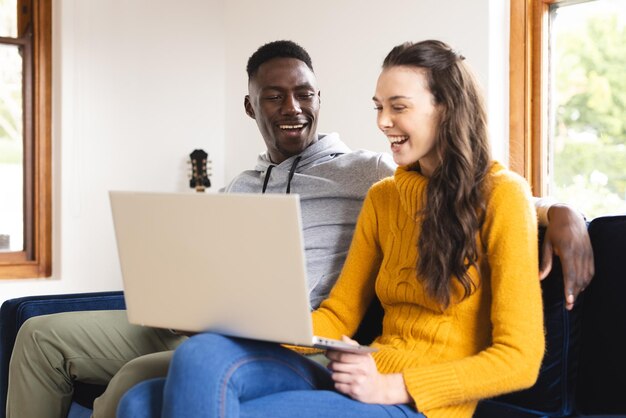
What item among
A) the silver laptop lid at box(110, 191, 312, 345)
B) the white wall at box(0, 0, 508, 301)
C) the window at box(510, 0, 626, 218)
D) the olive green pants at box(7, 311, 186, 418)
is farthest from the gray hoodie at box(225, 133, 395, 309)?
the white wall at box(0, 0, 508, 301)

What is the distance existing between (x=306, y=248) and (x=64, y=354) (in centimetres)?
66

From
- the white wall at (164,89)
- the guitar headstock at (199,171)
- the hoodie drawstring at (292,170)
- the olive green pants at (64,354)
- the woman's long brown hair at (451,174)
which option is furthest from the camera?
the guitar headstock at (199,171)

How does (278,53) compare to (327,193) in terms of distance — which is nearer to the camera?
(327,193)

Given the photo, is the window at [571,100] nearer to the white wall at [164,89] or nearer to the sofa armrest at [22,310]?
the white wall at [164,89]

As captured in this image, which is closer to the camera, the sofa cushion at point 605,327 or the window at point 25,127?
the sofa cushion at point 605,327

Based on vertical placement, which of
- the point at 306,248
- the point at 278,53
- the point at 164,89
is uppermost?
the point at 164,89

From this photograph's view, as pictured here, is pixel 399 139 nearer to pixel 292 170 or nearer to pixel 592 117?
pixel 292 170

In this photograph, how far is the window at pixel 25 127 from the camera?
378 cm

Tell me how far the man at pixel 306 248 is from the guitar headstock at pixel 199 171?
1.75 metres

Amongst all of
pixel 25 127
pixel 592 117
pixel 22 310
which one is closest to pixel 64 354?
pixel 22 310

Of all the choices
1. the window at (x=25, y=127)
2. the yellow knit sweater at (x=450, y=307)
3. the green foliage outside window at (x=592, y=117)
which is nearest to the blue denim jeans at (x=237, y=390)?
the yellow knit sweater at (x=450, y=307)

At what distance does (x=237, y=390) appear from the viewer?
1354 millimetres

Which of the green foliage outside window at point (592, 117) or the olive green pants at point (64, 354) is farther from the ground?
the green foliage outside window at point (592, 117)

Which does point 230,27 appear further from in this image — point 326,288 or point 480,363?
point 480,363
